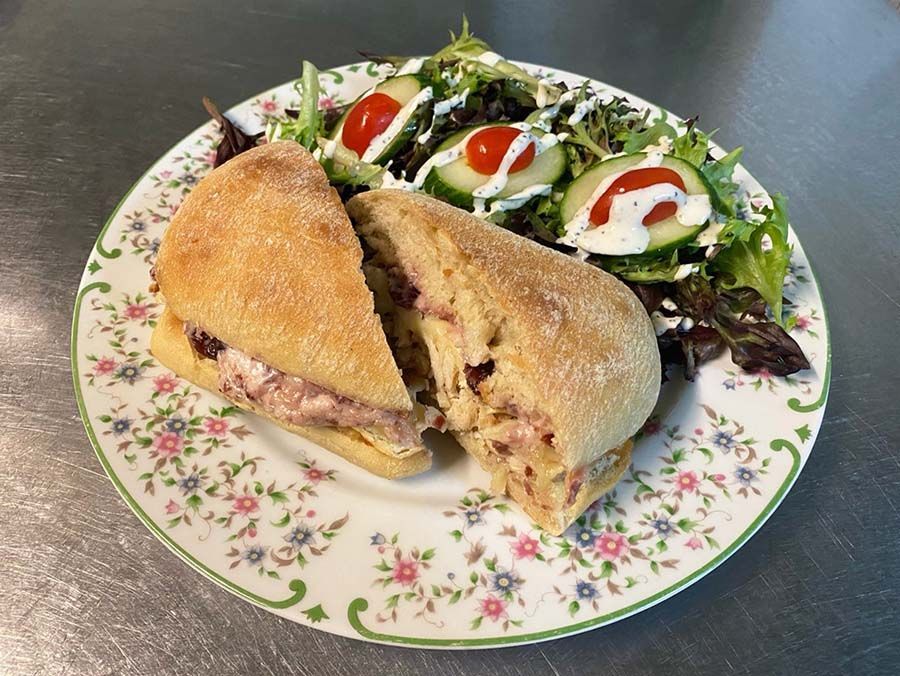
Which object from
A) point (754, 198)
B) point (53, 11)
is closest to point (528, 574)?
point (754, 198)

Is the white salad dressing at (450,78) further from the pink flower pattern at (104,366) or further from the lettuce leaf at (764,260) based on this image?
the pink flower pattern at (104,366)

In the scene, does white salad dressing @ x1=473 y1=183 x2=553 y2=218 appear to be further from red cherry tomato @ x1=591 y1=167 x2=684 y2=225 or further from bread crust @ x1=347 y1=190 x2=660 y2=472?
bread crust @ x1=347 y1=190 x2=660 y2=472

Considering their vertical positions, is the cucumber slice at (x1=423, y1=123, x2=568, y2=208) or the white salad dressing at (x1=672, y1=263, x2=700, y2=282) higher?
the cucumber slice at (x1=423, y1=123, x2=568, y2=208)

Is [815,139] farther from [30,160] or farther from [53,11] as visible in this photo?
[53,11]

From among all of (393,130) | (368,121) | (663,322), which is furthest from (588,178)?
(368,121)

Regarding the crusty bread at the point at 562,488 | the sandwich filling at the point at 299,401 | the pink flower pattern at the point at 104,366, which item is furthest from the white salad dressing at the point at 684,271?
the pink flower pattern at the point at 104,366

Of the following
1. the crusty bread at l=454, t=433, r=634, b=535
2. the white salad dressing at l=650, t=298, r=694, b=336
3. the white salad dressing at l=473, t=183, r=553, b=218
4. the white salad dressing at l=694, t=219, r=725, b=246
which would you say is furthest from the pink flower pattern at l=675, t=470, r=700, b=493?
the white salad dressing at l=473, t=183, r=553, b=218
